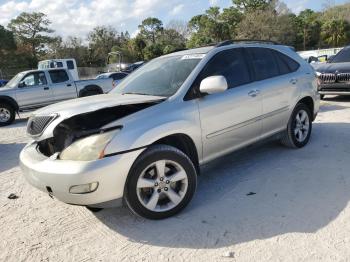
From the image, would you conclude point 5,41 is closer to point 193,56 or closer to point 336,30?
point 193,56

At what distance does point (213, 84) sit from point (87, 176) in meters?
1.59

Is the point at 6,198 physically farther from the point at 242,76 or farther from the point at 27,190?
the point at 242,76

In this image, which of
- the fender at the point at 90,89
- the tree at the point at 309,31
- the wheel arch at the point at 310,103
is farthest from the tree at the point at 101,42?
the wheel arch at the point at 310,103

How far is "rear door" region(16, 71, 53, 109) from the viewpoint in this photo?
12273 mm

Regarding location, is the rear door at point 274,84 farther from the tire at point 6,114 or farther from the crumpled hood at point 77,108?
the tire at point 6,114

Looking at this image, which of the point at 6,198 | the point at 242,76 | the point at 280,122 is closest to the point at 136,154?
the point at 242,76

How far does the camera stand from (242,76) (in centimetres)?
466

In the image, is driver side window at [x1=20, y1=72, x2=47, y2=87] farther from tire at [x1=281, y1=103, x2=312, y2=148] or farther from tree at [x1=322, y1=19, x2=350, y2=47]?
tree at [x1=322, y1=19, x2=350, y2=47]

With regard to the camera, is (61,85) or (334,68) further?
(61,85)

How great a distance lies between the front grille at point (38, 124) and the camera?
3.71 metres

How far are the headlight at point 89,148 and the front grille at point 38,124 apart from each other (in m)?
0.47

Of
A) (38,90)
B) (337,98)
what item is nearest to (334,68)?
(337,98)

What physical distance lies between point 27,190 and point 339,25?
6552 centimetres

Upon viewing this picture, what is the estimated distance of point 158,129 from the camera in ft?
11.7
